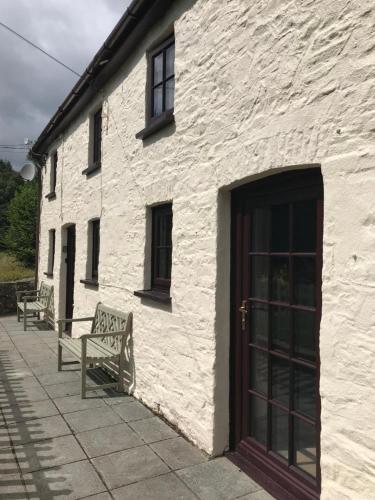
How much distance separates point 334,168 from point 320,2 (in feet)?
3.81

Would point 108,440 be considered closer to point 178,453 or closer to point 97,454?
point 97,454

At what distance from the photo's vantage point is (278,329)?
326 centimetres

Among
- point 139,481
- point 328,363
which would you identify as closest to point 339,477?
point 328,363

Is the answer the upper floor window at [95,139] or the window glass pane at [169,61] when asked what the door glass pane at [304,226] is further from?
the upper floor window at [95,139]

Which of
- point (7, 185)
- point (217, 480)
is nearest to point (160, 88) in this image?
point (217, 480)

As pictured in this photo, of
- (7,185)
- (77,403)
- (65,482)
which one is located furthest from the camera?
(7,185)

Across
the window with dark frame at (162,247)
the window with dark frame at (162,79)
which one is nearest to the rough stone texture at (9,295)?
the window with dark frame at (162,247)

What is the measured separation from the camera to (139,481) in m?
3.24

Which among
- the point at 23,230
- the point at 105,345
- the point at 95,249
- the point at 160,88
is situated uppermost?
the point at 160,88

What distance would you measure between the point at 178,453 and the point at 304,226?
2.36m

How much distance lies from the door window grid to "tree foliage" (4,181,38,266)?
20624 millimetres

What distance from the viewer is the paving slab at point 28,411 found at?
179 inches

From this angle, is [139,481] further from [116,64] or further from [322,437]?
[116,64]

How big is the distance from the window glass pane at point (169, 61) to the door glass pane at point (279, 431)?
399 centimetres
